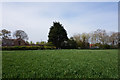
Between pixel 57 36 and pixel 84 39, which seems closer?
pixel 57 36

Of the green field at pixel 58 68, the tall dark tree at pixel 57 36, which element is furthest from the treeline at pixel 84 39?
the green field at pixel 58 68

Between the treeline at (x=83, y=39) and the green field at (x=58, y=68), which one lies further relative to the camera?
the treeline at (x=83, y=39)

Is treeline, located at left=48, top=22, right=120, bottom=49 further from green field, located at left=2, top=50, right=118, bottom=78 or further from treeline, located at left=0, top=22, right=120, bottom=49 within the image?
green field, located at left=2, top=50, right=118, bottom=78

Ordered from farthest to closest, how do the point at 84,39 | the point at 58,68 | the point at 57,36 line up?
the point at 84,39, the point at 57,36, the point at 58,68

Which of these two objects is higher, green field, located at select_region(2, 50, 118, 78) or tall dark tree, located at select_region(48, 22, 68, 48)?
tall dark tree, located at select_region(48, 22, 68, 48)

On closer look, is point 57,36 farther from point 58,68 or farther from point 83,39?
point 58,68

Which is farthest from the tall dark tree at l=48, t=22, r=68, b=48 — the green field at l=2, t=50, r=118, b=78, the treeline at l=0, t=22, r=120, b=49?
the green field at l=2, t=50, r=118, b=78

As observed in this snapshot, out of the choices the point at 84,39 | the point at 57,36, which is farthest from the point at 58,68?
the point at 84,39

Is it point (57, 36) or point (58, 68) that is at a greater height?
point (57, 36)

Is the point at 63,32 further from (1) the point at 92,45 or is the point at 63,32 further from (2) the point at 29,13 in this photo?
(2) the point at 29,13

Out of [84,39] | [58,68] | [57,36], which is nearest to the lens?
[58,68]

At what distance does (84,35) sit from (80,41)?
302cm

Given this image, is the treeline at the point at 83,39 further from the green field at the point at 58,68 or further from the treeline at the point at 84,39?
the green field at the point at 58,68

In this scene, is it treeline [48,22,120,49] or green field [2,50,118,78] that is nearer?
green field [2,50,118,78]
